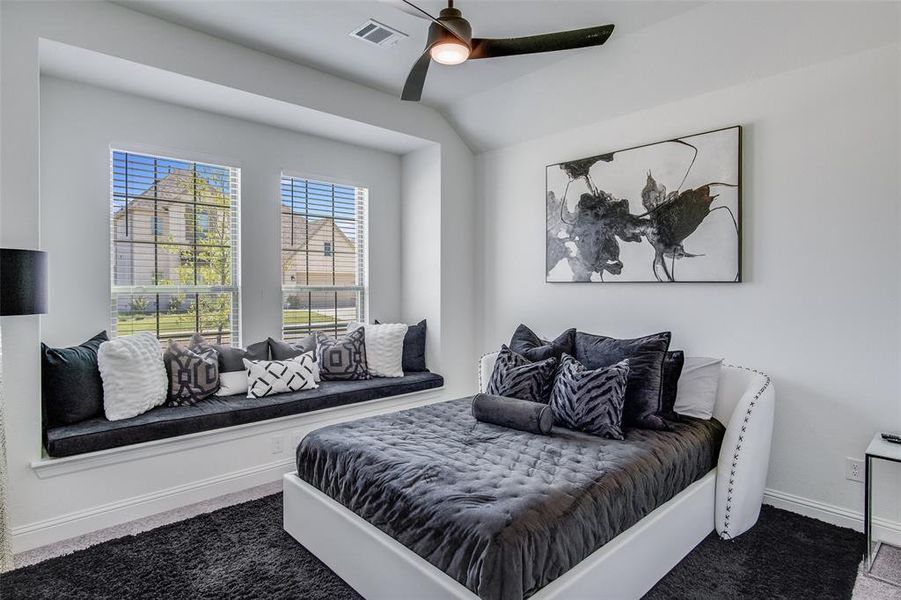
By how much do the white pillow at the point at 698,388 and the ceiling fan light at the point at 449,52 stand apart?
2.17 metres

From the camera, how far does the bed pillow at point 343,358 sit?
159 inches

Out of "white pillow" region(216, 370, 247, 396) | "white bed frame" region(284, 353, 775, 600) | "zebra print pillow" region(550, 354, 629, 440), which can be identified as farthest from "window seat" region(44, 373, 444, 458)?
"zebra print pillow" region(550, 354, 629, 440)

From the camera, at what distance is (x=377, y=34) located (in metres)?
3.09

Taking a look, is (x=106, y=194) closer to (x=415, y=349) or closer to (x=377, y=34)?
(x=377, y=34)

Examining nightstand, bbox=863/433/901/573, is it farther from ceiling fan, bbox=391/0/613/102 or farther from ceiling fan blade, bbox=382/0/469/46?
ceiling fan blade, bbox=382/0/469/46

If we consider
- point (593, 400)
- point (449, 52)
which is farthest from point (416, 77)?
point (593, 400)

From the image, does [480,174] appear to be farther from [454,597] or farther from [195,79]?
[454,597]

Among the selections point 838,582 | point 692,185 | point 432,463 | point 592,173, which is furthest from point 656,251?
point 432,463

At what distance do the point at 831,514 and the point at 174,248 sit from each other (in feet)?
14.8

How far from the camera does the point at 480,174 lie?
15.6 feet

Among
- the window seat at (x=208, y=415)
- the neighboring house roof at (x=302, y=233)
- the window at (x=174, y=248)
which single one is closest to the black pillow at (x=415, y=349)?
the window seat at (x=208, y=415)

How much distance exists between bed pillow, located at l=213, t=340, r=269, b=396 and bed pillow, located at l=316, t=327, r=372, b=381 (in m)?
0.56

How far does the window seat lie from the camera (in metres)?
2.64

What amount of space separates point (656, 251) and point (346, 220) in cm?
271
